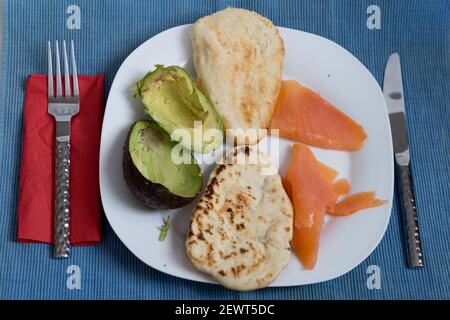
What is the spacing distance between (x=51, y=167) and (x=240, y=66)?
705mm

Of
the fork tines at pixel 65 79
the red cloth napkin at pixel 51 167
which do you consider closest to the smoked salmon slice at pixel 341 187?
the red cloth napkin at pixel 51 167

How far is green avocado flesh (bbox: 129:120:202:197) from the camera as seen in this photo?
1.53m

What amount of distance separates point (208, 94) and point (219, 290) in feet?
2.05

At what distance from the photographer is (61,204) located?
164cm

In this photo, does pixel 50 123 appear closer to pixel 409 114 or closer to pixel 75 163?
pixel 75 163

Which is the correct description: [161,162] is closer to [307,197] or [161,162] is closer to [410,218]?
[307,197]

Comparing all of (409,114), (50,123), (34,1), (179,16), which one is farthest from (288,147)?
(34,1)

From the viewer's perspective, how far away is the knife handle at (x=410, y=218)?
171cm

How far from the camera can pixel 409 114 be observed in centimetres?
192

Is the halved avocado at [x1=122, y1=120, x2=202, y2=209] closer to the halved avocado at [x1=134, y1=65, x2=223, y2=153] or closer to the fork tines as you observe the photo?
the halved avocado at [x1=134, y1=65, x2=223, y2=153]

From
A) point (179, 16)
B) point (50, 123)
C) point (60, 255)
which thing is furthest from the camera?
point (179, 16)

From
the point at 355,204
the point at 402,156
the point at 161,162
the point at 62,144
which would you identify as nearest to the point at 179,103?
the point at 161,162

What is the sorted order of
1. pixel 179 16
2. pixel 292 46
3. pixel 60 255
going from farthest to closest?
pixel 179 16
pixel 292 46
pixel 60 255

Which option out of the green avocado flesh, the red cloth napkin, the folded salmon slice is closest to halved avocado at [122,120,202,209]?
the green avocado flesh
